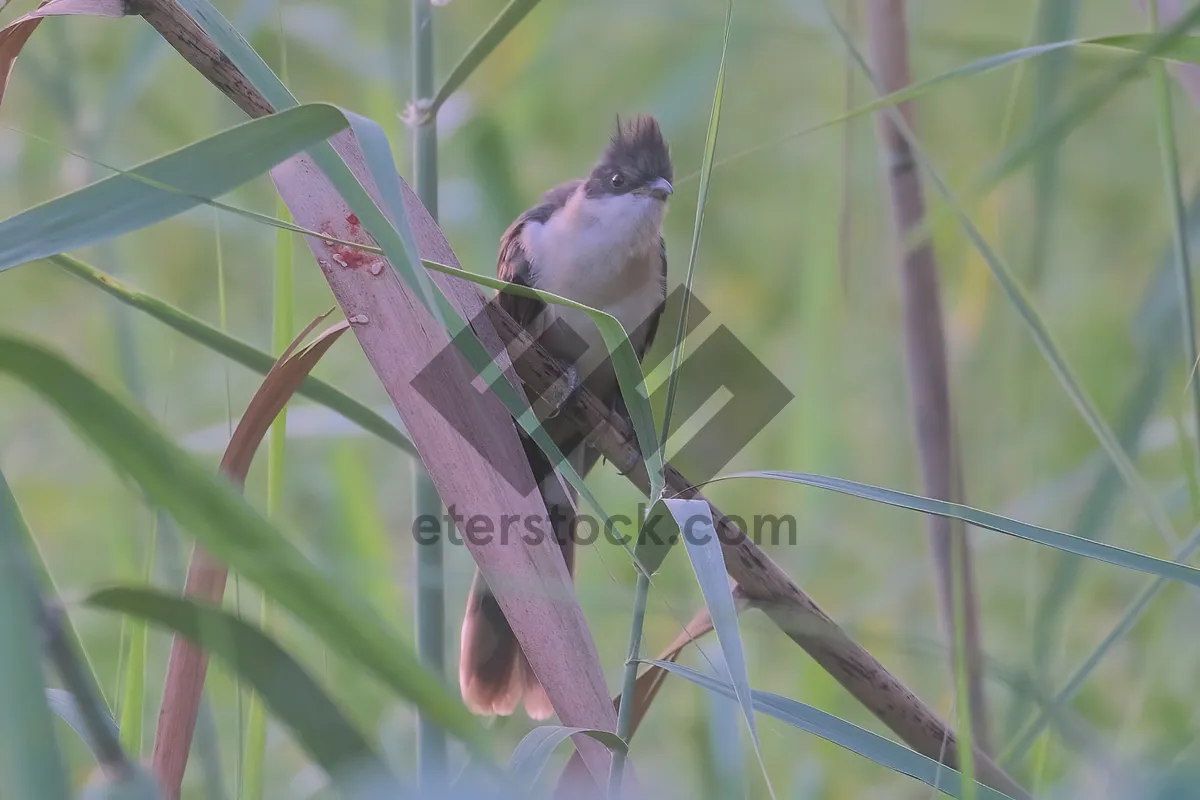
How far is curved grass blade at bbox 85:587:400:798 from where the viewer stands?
2.54ft

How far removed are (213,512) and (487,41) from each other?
88 centimetres

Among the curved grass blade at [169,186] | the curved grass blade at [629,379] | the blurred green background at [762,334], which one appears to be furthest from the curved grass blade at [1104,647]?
the curved grass blade at [169,186]

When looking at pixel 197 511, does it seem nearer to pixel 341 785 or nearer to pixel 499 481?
pixel 341 785

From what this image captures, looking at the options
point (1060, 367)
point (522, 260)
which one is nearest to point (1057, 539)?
point (1060, 367)

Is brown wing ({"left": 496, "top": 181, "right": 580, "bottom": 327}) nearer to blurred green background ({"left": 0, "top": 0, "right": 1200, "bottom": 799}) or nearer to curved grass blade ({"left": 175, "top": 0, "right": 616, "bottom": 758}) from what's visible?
blurred green background ({"left": 0, "top": 0, "right": 1200, "bottom": 799})

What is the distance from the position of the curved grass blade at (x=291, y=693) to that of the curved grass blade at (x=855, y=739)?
38 centimetres

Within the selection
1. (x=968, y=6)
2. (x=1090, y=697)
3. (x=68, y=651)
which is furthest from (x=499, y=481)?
(x=968, y=6)

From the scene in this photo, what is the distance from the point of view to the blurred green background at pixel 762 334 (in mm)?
1649

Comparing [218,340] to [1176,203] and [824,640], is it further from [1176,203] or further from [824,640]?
[1176,203]

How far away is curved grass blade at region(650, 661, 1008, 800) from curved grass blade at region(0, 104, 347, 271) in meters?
0.61

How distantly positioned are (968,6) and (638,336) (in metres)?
3.39

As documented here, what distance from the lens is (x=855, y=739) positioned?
1.06 m

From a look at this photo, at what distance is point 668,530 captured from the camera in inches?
51.1

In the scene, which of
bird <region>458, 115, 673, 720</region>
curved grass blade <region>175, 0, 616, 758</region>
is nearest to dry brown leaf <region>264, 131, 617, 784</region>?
curved grass blade <region>175, 0, 616, 758</region>
